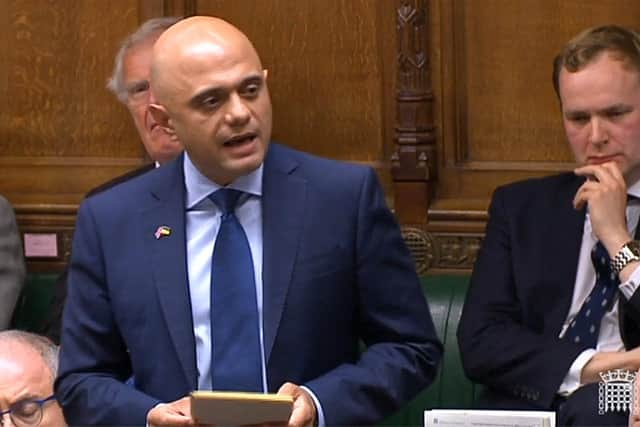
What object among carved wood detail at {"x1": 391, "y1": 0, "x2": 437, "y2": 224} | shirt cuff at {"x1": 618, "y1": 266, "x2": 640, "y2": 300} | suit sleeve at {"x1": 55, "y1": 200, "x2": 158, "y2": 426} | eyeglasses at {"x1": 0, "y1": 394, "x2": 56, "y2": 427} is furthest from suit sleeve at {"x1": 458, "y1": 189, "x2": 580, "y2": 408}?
eyeglasses at {"x1": 0, "y1": 394, "x2": 56, "y2": 427}

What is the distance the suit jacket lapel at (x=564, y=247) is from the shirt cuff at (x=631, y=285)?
0.68 ft

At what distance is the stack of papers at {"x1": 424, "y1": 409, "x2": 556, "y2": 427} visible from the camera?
2.58m

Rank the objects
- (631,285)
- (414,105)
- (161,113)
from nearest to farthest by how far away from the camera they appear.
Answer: (161,113), (631,285), (414,105)

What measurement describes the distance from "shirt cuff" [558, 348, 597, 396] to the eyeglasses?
113cm

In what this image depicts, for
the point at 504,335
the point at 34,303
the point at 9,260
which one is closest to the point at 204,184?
the point at 504,335

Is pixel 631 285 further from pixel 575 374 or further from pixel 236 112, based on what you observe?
pixel 236 112

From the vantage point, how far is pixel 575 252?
368 cm

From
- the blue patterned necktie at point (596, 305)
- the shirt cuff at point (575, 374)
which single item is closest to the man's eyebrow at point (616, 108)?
the blue patterned necktie at point (596, 305)

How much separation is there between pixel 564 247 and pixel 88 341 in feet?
3.95

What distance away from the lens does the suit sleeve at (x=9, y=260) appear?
444cm

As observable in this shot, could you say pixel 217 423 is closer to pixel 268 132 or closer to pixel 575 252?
pixel 268 132

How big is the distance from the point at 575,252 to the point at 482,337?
0.29 meters

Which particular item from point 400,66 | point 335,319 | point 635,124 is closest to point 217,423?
point 335,319

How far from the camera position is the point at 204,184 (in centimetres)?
304
